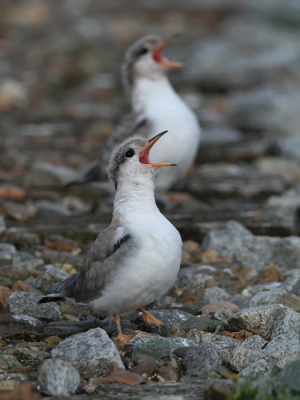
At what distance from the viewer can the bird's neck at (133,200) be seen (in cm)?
457

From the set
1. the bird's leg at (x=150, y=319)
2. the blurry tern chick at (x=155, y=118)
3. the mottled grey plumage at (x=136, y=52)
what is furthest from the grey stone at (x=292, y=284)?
the mottled grey plumage at (x=136, y=52)

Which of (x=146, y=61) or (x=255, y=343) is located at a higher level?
(x=146, y=61)

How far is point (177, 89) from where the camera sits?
1373 centimetres

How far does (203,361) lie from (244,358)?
0.64 ft

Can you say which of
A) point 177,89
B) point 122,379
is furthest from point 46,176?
point 177,89

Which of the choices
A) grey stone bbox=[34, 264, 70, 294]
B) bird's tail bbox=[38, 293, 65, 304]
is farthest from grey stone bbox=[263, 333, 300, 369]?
grey stone bbox=[34, 264, 70, 294]

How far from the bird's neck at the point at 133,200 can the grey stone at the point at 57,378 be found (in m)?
1.29

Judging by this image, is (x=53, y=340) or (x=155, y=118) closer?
(x=53, y=340)

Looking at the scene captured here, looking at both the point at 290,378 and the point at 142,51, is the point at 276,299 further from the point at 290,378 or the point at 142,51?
the point at 142,51

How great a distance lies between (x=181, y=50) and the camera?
59.6 ft

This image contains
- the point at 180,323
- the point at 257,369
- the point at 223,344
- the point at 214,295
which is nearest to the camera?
Answer: the point at 257,369

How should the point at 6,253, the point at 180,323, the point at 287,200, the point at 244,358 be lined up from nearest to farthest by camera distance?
1. the point at 244,358
2. the point at 180,323
3. the point at 6,253
4. the point at 287,200

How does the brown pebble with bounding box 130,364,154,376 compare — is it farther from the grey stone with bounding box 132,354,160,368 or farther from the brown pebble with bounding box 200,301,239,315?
the brown pebble with bounding box 200,301,239,315

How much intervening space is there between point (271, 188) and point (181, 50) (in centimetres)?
1081
